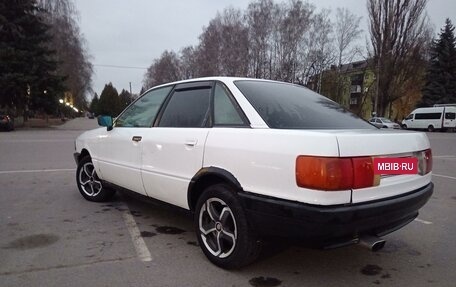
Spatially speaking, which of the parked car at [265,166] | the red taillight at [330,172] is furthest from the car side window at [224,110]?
the red taillight at [330,172]

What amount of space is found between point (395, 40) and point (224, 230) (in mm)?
42761

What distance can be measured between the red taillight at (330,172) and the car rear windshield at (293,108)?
545mm

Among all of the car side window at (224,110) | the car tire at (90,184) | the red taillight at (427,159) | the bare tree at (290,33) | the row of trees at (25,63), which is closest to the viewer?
the car side window at (224,110)

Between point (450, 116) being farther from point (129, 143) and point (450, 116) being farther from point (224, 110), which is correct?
point (224, 110)

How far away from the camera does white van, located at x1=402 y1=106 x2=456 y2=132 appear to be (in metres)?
38.4

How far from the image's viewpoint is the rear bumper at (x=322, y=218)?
111 inches

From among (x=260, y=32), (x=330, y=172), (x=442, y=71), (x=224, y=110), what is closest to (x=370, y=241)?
(x=330, y=172)

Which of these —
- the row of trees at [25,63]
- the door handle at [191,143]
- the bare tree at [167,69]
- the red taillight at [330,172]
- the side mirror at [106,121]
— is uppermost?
the bare tree at [167,69]

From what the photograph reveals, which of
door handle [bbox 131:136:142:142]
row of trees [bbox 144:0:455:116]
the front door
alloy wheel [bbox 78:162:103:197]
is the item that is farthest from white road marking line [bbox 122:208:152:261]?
row of trees [bbox 144:0:455:116]

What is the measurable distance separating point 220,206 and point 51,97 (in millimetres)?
28939

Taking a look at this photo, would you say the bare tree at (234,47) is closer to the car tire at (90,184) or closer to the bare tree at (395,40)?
the bare tree at (395,40)

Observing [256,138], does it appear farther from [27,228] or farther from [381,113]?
[381,113]

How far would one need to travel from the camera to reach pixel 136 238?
14.1 ft

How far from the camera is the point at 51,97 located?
2942 centimetres
